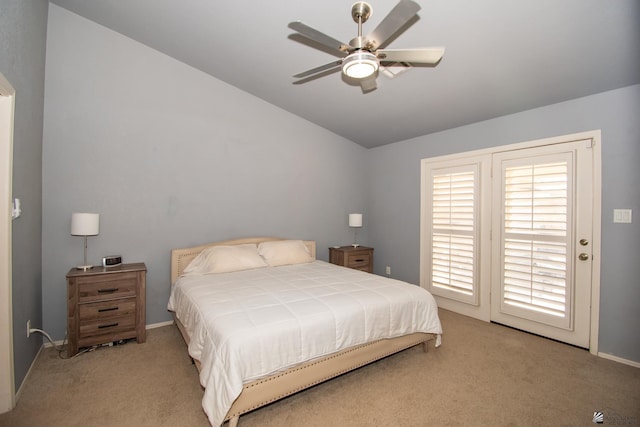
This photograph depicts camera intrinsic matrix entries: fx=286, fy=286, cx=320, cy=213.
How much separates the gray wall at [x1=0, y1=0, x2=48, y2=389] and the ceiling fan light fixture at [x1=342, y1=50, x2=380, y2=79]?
6.84ft

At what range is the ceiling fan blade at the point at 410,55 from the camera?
1779mm

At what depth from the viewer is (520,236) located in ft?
10.2

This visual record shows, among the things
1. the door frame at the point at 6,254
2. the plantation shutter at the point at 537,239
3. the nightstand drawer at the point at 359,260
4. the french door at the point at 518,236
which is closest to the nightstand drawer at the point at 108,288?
the door frame at the point at 6,254

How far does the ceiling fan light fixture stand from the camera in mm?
1726

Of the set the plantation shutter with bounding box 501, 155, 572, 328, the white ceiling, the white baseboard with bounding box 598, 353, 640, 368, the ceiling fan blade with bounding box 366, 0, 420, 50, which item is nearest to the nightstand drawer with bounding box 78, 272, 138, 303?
the white ceiling

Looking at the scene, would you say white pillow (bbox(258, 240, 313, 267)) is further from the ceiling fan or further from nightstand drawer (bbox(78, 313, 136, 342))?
the ceiling fan

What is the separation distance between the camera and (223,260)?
10.5 ft

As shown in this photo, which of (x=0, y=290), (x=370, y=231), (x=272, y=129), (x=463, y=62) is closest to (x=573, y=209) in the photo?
(x=463, y=62)

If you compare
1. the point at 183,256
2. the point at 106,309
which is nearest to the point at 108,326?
the point at 106,309

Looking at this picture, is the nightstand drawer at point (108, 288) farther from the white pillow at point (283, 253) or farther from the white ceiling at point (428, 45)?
the white ceiling at point (428, 45)

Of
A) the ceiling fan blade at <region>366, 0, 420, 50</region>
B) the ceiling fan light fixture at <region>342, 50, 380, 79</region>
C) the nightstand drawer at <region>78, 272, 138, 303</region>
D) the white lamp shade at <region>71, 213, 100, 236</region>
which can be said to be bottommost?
the nightstand drawer at <region>78, 272, 138, 303</region>

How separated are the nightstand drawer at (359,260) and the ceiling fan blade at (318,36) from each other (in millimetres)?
3053

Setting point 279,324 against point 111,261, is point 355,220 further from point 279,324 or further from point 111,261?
point 111,261

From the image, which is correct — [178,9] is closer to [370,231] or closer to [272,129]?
[272,129]
